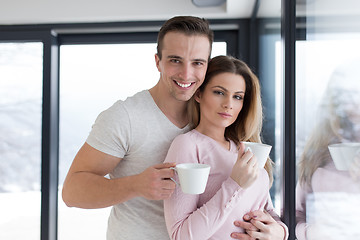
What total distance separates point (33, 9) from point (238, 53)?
152cm


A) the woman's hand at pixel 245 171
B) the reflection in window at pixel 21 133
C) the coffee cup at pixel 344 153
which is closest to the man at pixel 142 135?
the woman's hand at pixel 245 171

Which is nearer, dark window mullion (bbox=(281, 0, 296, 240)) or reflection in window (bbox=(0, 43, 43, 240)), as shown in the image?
dark window mullion (bbox=(281, 0, 296, 240))

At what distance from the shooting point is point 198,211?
36.1 inches

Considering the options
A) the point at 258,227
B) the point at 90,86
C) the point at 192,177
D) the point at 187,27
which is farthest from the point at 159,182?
the point at 90,86

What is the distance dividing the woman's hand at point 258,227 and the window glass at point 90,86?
1.64 meters

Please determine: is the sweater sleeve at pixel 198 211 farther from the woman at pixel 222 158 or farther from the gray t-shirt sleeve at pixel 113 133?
the gray t-shirt sleeve at pixel 113 133

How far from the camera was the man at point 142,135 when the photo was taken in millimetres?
1093

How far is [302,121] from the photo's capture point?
3.21 ft

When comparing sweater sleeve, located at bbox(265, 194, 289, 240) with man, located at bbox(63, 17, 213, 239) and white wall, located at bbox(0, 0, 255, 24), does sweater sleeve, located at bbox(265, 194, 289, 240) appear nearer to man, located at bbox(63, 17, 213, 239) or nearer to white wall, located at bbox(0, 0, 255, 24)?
man, located at bbox(63, 17, 213, 239)

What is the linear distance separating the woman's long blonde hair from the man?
1.7 inches

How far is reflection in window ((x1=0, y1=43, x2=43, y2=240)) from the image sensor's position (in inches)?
99.2

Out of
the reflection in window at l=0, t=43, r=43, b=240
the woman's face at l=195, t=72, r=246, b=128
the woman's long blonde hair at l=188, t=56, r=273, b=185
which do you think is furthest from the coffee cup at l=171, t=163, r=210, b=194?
the reflection in window at l=0, t=43, r=43, b=240

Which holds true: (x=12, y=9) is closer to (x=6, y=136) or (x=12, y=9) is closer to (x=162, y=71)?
(x=6, y=136)

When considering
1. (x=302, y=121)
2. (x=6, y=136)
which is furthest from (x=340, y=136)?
(x=6, y=136)
